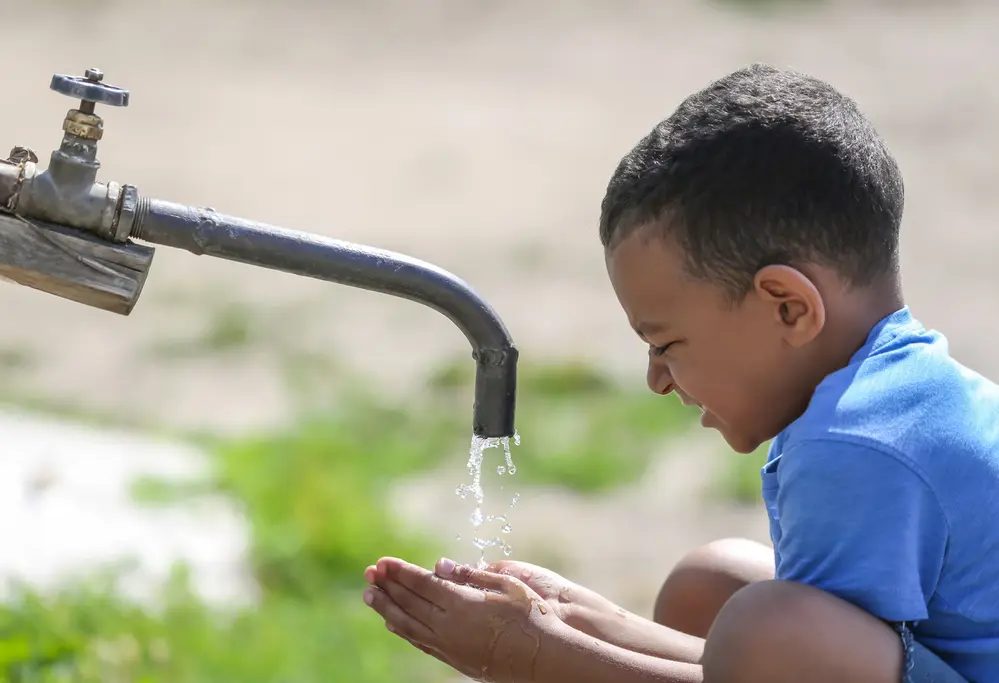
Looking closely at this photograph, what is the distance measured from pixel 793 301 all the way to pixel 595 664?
0.50 meters

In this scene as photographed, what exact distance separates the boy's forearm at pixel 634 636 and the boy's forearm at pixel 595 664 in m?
0.13

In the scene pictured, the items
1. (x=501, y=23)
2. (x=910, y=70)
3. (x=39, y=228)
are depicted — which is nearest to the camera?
(x=39, y=228)

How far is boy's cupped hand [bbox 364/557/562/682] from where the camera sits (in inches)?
68.9

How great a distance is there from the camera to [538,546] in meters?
3.16

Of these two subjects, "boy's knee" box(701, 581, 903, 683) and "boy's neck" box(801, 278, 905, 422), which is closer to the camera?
"boy's knee" box(701, 581, 903, 683)

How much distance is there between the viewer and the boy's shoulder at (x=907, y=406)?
154 cm

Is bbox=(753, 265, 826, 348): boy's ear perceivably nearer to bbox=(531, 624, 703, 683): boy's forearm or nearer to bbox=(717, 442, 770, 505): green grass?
bbox=(531, 624, 703, 683): boy's forearm

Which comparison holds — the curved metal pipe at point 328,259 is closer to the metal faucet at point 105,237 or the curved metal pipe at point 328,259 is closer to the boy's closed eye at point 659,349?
the metal faucet at point 105,237

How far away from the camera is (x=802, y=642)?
1.49 meters

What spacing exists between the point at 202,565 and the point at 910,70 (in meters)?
6.48

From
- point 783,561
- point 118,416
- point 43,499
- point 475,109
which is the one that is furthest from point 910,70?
point 783,561

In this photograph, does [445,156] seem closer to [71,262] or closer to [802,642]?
[71,262]

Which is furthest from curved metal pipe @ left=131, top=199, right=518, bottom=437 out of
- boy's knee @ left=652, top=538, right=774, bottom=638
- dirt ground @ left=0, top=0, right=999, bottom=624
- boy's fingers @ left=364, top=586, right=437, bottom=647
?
dirt ground @ left=0, top=0, right=999, bottom=624

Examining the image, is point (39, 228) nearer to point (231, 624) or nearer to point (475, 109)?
point (231, 624)
